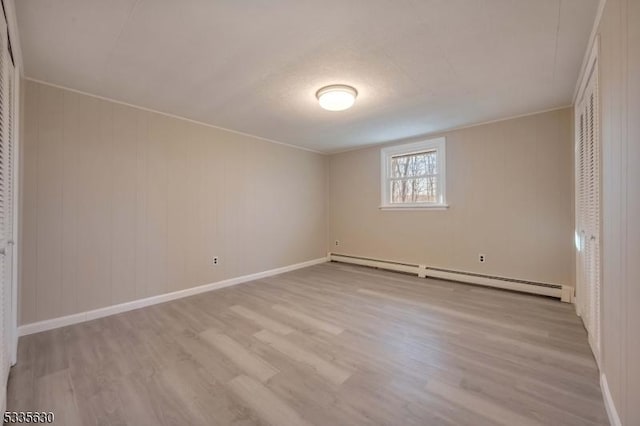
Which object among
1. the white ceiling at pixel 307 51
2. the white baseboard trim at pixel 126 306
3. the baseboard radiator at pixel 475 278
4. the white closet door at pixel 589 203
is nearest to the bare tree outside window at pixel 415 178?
the baseboard radiator at pixel 475 278

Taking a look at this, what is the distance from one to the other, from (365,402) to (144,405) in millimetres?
1277

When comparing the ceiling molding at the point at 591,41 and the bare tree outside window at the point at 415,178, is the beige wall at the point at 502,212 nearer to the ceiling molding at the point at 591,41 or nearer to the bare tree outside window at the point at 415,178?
the bare tree outside window at the point at 415,178

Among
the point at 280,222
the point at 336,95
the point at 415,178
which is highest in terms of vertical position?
the point at 336,95

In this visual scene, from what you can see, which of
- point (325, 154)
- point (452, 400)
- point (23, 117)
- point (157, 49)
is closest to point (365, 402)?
point (452, 400)

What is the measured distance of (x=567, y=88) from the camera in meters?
2.70

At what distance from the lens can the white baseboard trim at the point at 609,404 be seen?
1.29 metres

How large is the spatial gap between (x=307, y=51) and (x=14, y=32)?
1925 mm

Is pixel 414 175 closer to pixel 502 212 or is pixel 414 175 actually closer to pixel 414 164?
pixel 414 164

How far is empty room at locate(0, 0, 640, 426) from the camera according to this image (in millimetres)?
1506

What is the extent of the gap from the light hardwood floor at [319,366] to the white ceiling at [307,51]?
90.5 inches

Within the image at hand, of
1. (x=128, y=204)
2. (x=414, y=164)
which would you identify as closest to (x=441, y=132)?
(x=414, y=164)

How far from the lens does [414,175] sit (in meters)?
4.57

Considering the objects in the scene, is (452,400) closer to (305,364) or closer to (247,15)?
(305,364)

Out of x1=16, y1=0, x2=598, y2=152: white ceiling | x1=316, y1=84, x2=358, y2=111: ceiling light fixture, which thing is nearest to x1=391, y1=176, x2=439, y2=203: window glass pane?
x1=16, y1=0, x2=598, y2=152: white ceiling
